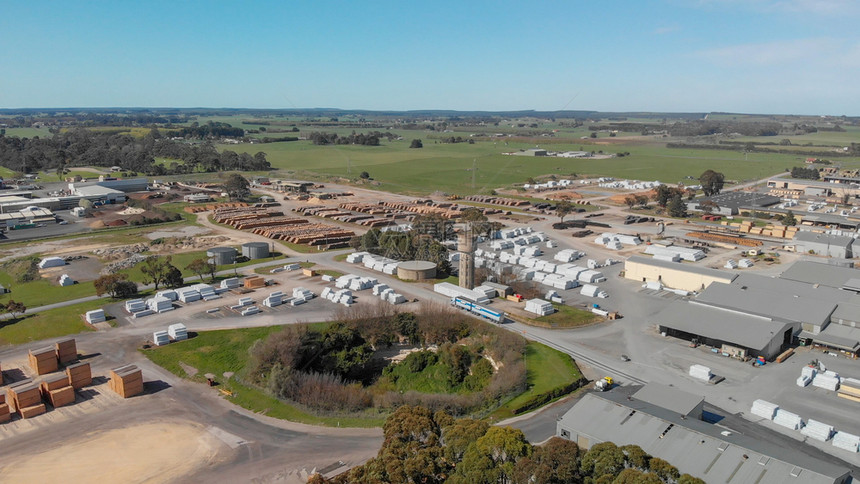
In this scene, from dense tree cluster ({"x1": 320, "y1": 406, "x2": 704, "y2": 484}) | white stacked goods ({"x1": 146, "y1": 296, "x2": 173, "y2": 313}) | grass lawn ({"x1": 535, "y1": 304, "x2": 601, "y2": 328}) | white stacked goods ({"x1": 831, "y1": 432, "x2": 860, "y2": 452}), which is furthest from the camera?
white stacked goods ({"x1": 146, "y1": 296, "x2": 173, "y2": 313})

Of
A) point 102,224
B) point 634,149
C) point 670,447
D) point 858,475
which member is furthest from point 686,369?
point 634,149

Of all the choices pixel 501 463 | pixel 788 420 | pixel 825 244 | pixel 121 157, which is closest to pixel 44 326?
pixel 501 463

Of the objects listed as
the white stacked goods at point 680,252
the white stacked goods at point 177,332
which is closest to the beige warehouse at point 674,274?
the white stacked goods at point 680,252

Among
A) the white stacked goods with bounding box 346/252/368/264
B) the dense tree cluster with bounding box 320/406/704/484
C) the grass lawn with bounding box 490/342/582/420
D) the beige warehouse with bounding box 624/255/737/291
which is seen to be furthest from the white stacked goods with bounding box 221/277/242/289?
the beige warehouse with bounding box 624/255/737/291

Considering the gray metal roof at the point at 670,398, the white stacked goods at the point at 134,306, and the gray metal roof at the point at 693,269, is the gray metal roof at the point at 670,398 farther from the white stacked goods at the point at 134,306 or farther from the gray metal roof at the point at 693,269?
the white stacked goods at the point at 134,306

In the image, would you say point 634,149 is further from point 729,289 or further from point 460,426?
point 460,426

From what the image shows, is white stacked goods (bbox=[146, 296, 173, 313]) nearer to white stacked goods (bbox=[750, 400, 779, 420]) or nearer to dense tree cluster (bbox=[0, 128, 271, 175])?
white stacked goods (bbox=[750, 400, 779, 420])
